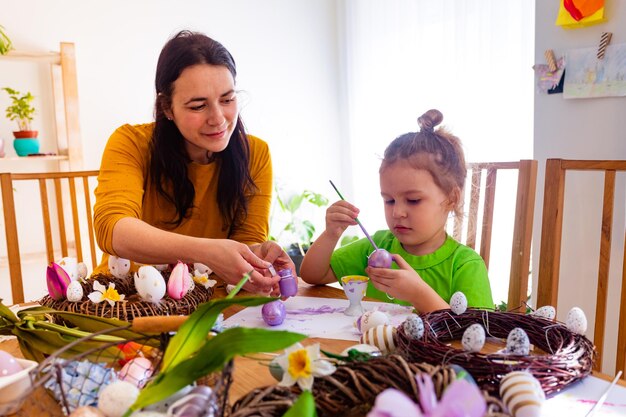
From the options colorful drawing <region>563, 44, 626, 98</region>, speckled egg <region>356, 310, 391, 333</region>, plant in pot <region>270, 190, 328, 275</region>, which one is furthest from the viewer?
plant in pot <region>270, 190, 328, 275</region>

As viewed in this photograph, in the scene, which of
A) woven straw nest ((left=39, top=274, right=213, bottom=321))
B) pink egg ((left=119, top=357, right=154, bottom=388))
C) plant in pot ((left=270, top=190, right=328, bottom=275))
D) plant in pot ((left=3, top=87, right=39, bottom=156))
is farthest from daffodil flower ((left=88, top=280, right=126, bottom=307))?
plant in pot ((left=270, top=190, right=328, bottom=275))

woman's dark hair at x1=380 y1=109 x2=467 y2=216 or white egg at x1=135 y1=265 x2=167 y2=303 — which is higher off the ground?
woman's dark hair at x1=380 y1=109 x2=467 y2=216

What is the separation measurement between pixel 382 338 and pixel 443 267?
19.6 inches

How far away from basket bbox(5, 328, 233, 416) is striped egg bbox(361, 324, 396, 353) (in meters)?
0.28

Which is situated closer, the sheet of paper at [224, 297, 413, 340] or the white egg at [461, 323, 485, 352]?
the white egg at [461, 323, 485, 352]

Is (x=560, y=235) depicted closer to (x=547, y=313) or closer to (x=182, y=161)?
(x=547, y=313)

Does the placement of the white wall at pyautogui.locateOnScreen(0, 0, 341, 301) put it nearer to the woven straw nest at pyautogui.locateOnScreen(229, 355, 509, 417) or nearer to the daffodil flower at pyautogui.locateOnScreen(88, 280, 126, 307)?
the daffodil flower at pyautogui.locateOnScreen(88, 280, 126, 307)

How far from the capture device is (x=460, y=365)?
670 mm

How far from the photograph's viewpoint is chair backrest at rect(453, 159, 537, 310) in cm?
125

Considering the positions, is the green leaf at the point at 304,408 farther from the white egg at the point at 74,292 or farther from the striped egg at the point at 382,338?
the white egg at the point at 74,292

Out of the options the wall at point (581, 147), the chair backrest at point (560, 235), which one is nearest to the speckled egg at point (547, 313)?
the chair backrest at point (560, 235)

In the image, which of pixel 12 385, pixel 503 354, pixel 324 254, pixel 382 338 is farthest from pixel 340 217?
pixel 12 385

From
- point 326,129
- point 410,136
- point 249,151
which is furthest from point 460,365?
point 326,129

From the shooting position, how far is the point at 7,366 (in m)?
0.71
